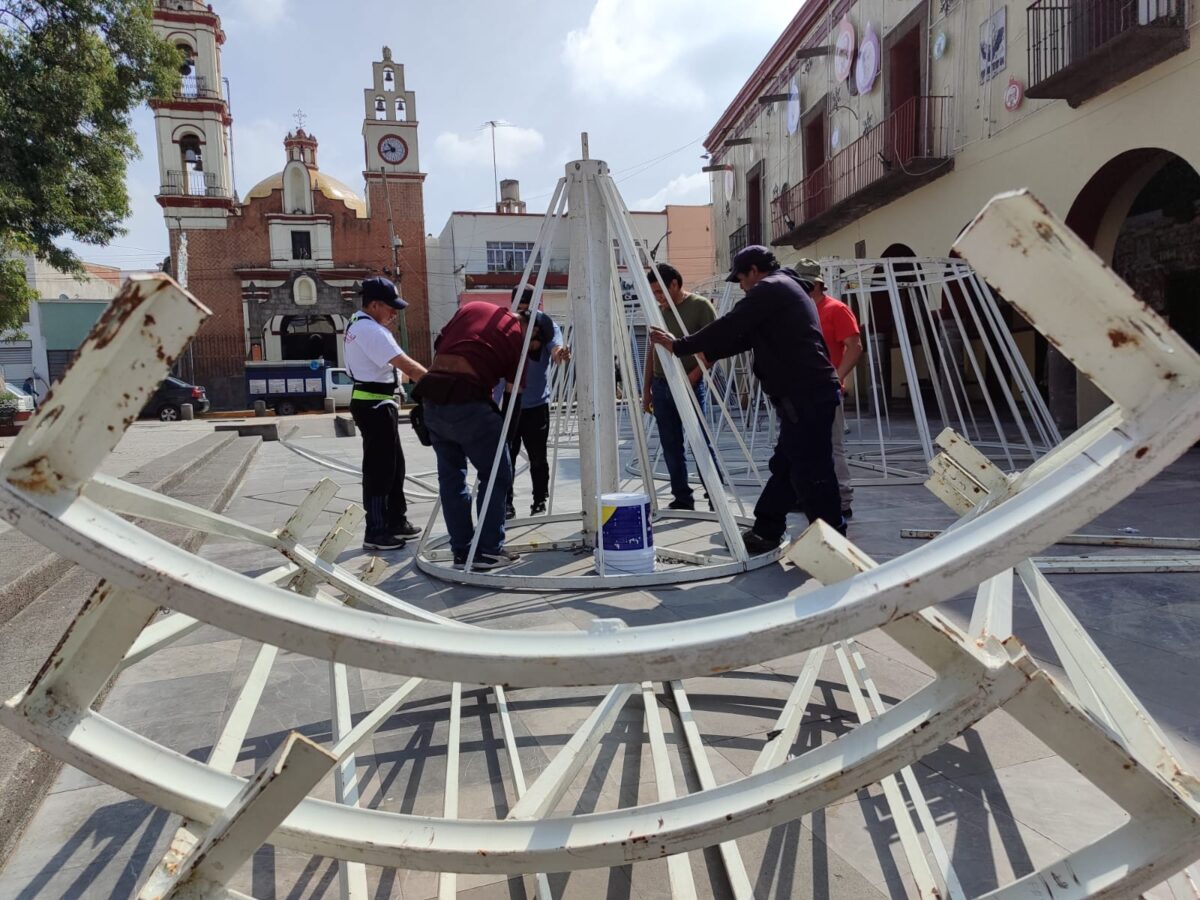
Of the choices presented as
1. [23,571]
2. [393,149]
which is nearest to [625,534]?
A: [23,571]

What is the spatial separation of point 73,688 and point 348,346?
3435mm

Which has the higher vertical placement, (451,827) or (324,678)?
(451,827)

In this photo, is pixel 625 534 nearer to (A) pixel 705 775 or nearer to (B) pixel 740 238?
(A) pixel 705 775

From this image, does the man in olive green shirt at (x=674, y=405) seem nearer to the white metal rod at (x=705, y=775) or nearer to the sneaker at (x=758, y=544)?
the sneaker at (x=758, y=544)

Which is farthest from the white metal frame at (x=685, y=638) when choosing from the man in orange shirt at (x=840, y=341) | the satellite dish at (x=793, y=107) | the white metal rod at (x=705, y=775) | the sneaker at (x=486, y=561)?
the satellite dish at (x=793, y=107)

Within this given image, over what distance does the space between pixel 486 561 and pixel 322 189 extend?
31.4m

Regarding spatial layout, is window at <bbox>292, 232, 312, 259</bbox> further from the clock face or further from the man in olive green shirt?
the man in olive green shirt

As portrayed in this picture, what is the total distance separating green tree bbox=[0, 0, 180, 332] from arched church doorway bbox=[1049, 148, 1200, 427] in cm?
1133

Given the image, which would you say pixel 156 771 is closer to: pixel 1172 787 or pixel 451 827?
pixel 451 827

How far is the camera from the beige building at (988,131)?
718cm

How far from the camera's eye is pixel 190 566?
0.90m

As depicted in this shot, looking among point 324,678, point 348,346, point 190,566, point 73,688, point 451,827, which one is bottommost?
point 324,678

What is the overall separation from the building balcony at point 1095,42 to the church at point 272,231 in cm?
2291

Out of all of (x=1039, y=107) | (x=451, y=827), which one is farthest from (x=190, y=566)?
(x=1039, y=107)
